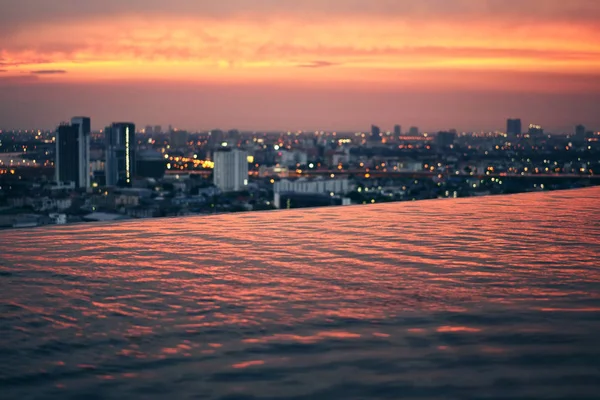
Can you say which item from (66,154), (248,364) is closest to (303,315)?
(248,364)

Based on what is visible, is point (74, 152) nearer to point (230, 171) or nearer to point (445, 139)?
point (230, 171)

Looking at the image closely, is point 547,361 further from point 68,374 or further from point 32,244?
point 32,244

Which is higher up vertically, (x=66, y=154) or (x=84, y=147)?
(x=84, y=147)

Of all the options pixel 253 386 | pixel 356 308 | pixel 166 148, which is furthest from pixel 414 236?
pixel 166 148

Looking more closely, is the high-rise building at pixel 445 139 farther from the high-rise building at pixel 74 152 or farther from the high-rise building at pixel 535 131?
the high-rise building at pixel 74 152

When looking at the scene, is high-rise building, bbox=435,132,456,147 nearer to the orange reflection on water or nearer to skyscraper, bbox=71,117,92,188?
skyscraper, bbox=71,117,92,188

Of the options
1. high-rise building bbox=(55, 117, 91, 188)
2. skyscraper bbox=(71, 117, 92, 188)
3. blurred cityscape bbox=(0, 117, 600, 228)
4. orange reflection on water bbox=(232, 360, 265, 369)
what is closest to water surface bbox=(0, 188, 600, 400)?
orange reflection on water bbox=(232, 360, 265, 369)

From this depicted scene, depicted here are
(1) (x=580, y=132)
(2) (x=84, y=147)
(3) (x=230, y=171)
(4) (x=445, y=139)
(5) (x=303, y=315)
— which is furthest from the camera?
(4) (x=445, y=139)

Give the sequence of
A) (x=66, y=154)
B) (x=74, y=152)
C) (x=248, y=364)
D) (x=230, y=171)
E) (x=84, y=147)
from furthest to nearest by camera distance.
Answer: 1. (x=230, y=171)
2. (x=84, y=147)
3. (x=74, y=152)
4. (x=66, y=154)
5. (x=248, y=364)
